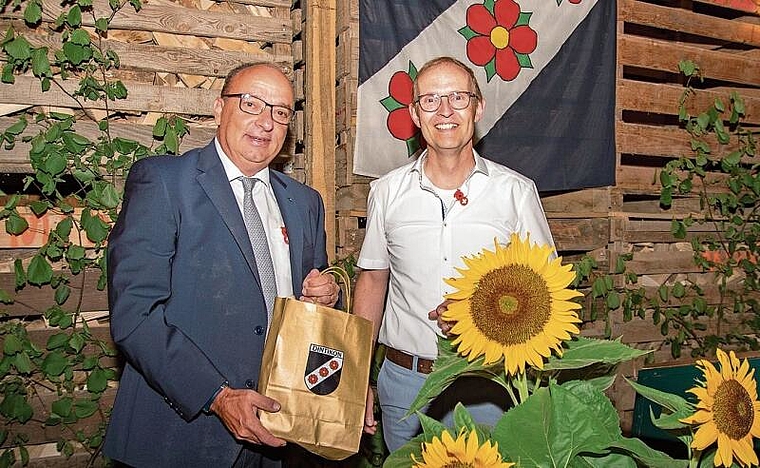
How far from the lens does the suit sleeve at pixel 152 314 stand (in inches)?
69.1

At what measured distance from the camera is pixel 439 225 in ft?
7.45

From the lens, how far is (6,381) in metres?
2.91

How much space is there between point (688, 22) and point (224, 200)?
3.66m

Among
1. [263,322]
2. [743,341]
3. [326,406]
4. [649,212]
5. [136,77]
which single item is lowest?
[743,341]

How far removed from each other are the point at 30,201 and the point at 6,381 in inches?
29.1

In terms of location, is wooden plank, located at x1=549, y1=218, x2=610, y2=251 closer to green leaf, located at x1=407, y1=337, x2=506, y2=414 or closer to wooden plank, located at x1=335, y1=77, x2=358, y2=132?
wooden plank, located at x1=335, y1=77, x2=358, y2=132

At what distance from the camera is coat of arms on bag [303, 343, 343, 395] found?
1.77 metres

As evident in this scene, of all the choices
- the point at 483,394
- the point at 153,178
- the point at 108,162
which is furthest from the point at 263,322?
the point at 108,162

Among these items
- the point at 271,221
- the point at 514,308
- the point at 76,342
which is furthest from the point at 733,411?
the point at 76,342

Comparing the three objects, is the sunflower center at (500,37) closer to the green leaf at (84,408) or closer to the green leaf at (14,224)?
the green leaf at (14,224)

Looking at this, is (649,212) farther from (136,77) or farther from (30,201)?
(30,201)

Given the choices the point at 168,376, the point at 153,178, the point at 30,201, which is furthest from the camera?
the point at 30,201

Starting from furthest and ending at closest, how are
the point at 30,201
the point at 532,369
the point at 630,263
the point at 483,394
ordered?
the point at 630,263 → the point at 30,201 → the point at 483,394 → the point at 532,369

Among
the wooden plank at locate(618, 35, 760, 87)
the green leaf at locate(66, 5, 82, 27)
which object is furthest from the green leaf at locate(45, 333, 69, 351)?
Result: the wooden plank at locate(618, 35, 760, 87)
